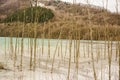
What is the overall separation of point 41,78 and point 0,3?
1512 inches

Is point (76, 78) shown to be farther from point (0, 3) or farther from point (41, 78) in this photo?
point (0, 3)

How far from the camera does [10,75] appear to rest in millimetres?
3398

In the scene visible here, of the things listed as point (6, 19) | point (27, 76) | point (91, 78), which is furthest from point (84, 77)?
point (6, 19)

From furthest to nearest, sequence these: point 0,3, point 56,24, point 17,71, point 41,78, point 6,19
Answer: point 0,3 → point 6,19 → point 56,24 → point 17,71 → point 41,78

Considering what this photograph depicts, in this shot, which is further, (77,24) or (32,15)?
(77,24)

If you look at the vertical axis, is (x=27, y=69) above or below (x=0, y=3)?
below

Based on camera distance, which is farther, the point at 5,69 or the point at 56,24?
the point at 56,24

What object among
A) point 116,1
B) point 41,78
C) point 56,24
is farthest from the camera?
point 56,24

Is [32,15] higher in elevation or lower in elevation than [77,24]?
higher

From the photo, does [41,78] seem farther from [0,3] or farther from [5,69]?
[0,3]

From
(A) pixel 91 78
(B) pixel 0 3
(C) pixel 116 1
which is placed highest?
(B) pixel 0 3

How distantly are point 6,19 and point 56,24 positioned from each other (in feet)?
21.2

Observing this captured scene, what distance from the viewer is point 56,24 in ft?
76.2

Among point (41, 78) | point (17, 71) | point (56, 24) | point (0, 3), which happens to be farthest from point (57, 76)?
point (0, 3)
